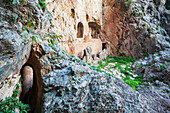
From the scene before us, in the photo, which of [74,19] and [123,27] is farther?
[123,27]

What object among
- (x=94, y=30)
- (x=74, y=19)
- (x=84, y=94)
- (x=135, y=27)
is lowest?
(x=84, y=94)

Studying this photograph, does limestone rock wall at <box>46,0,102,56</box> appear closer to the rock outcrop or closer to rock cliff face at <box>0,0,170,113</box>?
rock cliff face at <box>0,0,170,113</box>

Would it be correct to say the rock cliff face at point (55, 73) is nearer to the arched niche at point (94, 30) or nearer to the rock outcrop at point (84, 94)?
the rock outcrop at point (84, 94)

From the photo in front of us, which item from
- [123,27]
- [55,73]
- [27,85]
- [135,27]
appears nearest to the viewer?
[55,73]

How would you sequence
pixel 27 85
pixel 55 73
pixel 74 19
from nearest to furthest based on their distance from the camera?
pixel 55 73, pixel 27 85, pixel 74 19

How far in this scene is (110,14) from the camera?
15.3m

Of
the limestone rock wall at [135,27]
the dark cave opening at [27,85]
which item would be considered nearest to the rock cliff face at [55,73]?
the dark cave opening at [27,85]

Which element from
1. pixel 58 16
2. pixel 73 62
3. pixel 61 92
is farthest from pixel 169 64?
pixel 58 16

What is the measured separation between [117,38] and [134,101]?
1322 cm

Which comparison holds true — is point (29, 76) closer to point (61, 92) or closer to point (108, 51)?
point (61, 92)

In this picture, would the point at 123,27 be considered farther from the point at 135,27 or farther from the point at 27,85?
the point at 27,85

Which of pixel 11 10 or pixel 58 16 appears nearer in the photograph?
pixel 11 10

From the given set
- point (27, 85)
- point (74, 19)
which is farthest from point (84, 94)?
point (74, 19)

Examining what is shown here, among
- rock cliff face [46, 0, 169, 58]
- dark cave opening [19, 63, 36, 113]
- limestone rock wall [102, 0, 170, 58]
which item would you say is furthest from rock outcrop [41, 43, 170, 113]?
limestone rock wall [102, 0, 170, 58]
